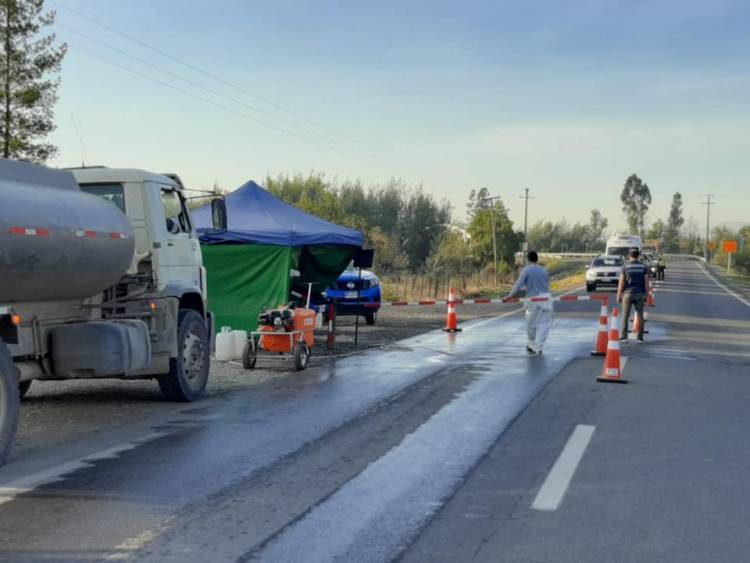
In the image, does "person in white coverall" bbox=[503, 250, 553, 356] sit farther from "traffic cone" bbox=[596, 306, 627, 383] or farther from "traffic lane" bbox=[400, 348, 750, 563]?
"traffic lane" bbox=[400, 348, 750, 563]

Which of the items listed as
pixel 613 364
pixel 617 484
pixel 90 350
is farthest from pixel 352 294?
pixel 617 484

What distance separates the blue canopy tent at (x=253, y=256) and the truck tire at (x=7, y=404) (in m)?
8.38

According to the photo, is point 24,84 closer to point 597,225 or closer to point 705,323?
point 705,323

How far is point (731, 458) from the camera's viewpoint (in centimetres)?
740

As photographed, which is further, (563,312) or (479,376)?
(563,312)

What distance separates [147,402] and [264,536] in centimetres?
538

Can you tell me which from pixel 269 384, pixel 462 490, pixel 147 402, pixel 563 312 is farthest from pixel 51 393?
pixel 563 312

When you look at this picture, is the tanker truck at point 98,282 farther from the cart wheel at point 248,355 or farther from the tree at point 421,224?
the tree at point 421,224

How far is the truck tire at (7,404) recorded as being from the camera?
6.82m

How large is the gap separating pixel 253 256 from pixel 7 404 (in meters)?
8.98

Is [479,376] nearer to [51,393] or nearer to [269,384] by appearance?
[269,384]

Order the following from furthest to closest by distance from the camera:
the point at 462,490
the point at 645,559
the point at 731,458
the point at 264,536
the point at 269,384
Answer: the point at 269,384 → the point at 731,458 → the point at 462,490 → the point at 264,536 → the point at 645,559

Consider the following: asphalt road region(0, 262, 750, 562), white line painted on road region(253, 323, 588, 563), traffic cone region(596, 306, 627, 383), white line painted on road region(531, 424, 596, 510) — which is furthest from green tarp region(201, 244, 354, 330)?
white line painted on road region(531, 424, 596, 510)

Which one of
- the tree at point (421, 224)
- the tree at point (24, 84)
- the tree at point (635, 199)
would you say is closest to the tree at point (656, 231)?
the tree at point (635, 199)
